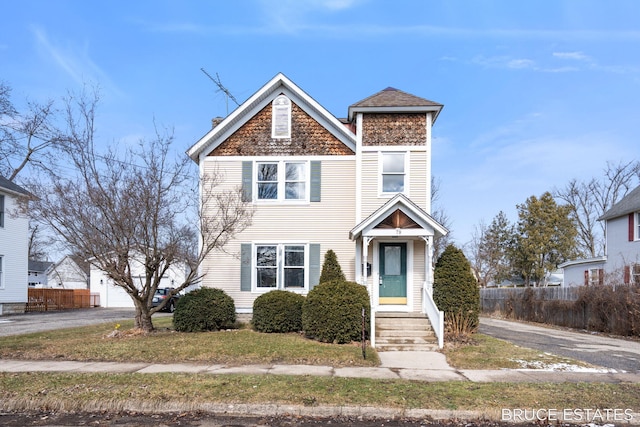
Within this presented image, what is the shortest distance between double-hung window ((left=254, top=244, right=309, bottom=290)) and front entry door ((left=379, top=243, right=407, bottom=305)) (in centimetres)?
248

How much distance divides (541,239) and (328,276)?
33.0m

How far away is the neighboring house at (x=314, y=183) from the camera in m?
16.6

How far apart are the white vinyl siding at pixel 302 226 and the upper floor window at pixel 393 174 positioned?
1.02m

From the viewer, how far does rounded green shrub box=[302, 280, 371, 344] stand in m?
13.5

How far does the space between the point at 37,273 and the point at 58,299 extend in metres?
25.6

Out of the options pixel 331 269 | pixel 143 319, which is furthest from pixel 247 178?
pixel 143 319

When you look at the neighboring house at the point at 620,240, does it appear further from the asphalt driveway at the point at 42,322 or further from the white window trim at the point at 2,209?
the white window trim at the point at 2,209

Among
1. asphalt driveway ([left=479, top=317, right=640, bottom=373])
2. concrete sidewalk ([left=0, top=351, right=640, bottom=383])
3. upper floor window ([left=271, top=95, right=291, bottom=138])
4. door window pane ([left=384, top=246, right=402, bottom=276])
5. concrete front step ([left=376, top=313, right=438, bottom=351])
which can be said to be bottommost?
asphalt driveway ([left=479, top=317, right=640, bottom=373])

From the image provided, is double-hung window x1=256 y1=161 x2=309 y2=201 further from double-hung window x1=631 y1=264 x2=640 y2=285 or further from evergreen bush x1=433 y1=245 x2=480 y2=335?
double-hung window x1=631 y1=264 x2=640 y2=285

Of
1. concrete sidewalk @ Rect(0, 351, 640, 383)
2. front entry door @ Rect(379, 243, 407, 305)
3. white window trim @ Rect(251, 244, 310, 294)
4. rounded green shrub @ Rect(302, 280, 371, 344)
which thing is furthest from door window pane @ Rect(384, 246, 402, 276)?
concrete sidewalk @ Rect(0, 351, 640, 383)

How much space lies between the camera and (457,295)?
14875 millimetres

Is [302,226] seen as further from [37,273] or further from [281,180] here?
[37,273]

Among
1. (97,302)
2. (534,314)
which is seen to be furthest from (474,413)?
(97,302)

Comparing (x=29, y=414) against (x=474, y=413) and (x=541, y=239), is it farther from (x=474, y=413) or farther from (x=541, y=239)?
(x=541, y=239)
